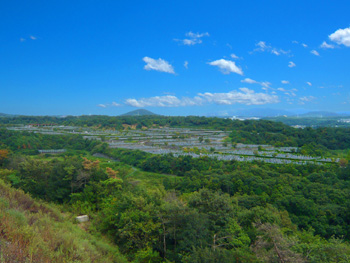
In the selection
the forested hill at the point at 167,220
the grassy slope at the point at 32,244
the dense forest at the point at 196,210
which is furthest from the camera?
the dense forest at the point at 196,210

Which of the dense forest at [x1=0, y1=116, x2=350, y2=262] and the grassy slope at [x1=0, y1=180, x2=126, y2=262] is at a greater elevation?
the grassy slope at [x1=0, y1=180, x2=126, y2=262]

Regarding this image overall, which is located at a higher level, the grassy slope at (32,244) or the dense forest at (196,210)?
the grassy slope at (32,244)

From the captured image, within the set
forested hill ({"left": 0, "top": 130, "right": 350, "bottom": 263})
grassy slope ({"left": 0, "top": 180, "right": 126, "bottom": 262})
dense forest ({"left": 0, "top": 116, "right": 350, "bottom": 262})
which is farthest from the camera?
dense forest ({"left": 0, "top": 116, "right": 350, "bottom": 262})

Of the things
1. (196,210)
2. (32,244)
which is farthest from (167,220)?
(32,244)

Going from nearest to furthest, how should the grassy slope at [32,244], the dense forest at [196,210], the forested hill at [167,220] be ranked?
the grassy slope at [32,244], the forested hill at [167,220], the dense forest at [196,210]

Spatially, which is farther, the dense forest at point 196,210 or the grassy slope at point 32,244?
the dense forest at point 196,210

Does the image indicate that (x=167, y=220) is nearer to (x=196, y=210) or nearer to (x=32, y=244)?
(x=196, y=210)

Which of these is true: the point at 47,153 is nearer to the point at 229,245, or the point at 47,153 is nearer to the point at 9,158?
the point at 9,158

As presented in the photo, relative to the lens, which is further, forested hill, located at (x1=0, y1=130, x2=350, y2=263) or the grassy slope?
forested hill, located at (x1=0, y1=130, x2=350, y2=263)

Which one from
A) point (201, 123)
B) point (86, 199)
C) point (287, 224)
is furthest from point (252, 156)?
point (201, 123)

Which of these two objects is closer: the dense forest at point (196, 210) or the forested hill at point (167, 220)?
the forested hill at point (167, 220)

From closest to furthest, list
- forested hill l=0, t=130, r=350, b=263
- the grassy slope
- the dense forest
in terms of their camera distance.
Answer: the grassy slope → forested hill l=0, t=130, r=350, b=263 → the dense forest
